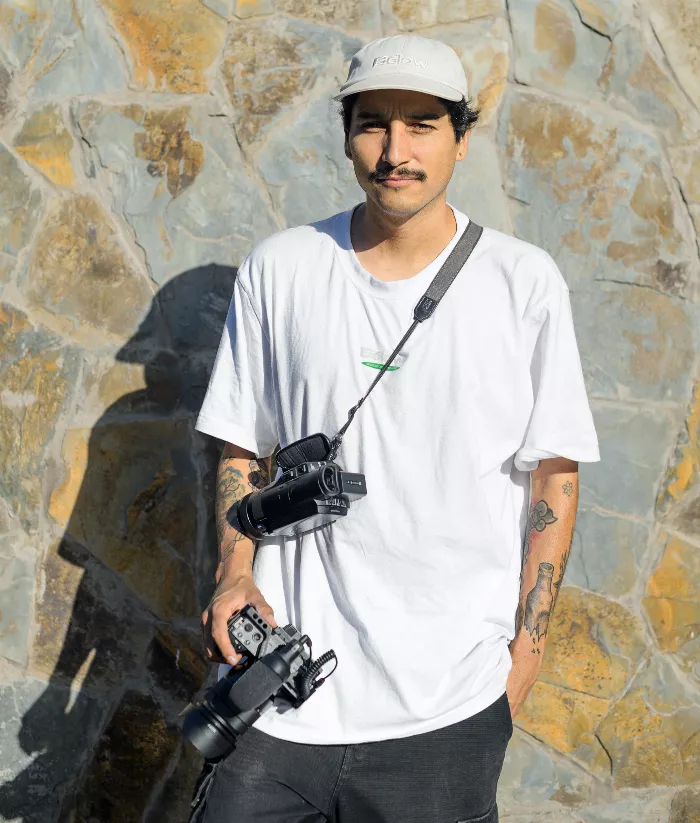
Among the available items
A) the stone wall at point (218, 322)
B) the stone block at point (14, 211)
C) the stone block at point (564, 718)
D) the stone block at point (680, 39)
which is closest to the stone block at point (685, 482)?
the stone wall at point (218, 322)

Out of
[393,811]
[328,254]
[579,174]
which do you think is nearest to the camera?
[393,811]

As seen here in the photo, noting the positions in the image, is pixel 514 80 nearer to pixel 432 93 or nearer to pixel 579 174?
pixel 579 174

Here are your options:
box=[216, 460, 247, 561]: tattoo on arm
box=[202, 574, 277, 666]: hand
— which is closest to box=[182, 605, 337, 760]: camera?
box=[202, 574, 277, 666]: hand

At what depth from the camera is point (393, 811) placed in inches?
74.9

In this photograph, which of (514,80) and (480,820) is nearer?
(480,820)

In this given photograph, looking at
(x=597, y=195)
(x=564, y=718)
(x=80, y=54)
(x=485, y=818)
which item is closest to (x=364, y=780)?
(x=485, y=818)

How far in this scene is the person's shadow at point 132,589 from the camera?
2.99m

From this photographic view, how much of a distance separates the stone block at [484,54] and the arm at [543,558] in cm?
122

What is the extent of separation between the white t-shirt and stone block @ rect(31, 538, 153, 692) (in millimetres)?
1053

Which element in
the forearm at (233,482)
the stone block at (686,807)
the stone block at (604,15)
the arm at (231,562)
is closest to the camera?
the arm at (231,562)

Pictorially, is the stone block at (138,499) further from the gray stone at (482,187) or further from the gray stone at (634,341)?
the gray stone at (634,341)

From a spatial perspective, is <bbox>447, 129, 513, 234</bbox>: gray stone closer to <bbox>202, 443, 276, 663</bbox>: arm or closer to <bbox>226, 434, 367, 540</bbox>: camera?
<bbox>202, 443, 276, 663</bbox>: arm

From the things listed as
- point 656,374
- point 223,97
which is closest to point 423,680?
point 656,374

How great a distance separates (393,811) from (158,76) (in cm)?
209
